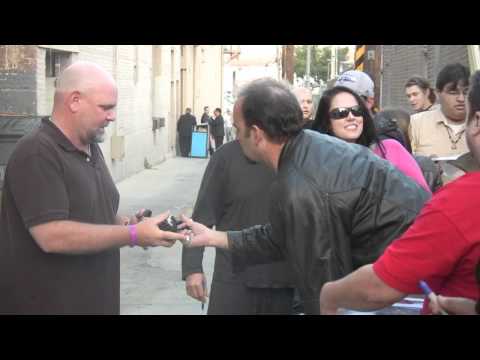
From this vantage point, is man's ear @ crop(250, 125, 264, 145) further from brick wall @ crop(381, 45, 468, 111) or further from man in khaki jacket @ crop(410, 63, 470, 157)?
brick wall @ crop(381, 45, 468, 111)

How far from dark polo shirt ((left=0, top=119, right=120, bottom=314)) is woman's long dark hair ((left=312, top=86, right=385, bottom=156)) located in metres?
1.36

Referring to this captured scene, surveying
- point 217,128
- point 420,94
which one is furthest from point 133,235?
point 217,128

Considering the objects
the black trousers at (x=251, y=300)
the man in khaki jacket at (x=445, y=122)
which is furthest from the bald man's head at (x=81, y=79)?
the man in khaki jacket at (x=445, y=122)

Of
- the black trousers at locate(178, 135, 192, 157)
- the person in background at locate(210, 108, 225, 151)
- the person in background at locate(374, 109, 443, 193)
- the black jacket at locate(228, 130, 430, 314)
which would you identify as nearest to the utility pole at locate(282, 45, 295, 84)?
the black trousers at locate(178, 135, 192, 157)

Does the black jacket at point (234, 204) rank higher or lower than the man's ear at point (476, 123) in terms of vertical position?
lower

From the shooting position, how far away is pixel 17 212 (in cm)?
350

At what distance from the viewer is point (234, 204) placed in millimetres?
4523

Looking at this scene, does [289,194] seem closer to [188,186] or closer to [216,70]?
[188,186]

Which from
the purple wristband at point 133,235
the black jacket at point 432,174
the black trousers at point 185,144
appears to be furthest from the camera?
the black trousers at point 185,144

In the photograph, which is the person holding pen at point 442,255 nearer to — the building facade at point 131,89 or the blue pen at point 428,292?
the blue pen at point 428,292

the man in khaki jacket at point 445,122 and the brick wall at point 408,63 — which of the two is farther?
the brick wall at point 408,63

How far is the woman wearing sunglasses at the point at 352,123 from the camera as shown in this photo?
4301 mm

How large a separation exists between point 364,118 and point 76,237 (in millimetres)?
1744
